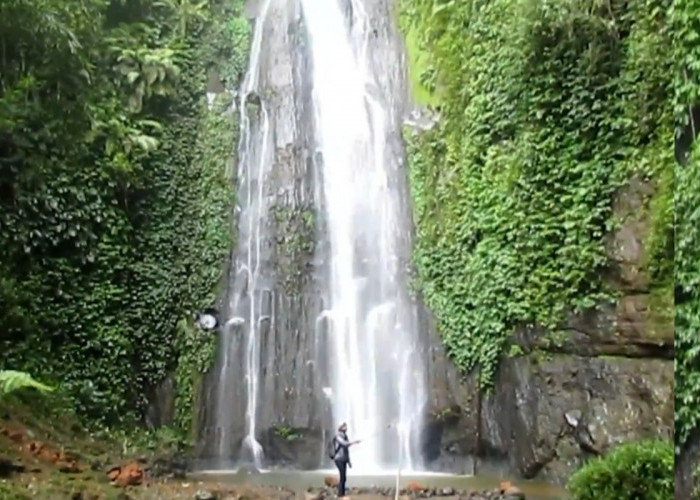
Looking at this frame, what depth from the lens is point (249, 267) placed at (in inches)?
590

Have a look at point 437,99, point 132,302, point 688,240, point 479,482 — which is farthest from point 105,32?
point 688,240

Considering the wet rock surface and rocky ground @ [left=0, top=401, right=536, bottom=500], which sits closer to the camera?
rocky ground @ [left=0, top=401, right=536, bottom=500]

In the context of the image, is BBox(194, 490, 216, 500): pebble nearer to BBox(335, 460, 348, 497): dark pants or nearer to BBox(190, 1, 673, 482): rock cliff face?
BBox(335, 460, 348, 497): dark pants

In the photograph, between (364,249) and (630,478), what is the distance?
8.85 m

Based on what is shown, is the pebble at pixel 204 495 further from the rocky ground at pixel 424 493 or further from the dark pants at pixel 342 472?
the dark pants at pixel 342 472

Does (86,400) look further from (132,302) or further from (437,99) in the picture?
(437,99)

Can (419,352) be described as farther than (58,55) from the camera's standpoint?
Yes

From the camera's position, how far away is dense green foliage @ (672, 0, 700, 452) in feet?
22.6

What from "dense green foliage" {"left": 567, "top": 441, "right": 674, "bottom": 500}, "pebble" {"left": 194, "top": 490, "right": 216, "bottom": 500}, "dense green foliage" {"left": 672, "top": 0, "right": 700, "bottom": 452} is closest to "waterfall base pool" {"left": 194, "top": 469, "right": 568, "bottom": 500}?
"pebble" {"left": 194, "top": 490, "right": 216, "bottom": 500}

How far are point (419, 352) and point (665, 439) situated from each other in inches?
202

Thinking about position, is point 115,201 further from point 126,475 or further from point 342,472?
point 342,472

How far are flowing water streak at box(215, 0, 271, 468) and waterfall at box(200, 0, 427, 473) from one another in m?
0.02

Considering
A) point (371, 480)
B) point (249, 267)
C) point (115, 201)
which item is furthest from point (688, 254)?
point (115, 201)

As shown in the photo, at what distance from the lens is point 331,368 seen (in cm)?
1393
